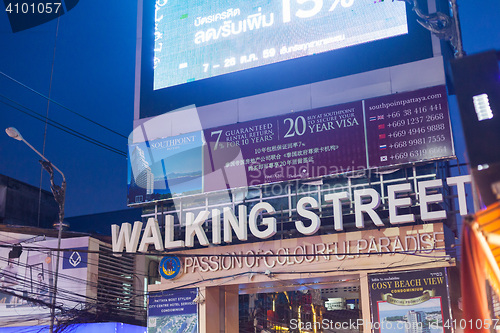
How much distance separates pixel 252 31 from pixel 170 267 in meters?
8.55

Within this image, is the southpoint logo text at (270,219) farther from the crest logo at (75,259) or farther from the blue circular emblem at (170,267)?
the crest logo at (75,259)

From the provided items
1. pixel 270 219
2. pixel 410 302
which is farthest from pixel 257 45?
pixel 410 302

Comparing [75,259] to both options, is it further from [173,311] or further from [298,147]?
[298,147]

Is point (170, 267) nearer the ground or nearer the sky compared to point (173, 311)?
nearer the sky

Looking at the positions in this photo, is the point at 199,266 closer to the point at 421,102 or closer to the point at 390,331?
the point at 390,331

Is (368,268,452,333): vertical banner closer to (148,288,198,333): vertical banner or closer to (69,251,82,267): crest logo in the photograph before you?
(148,288,198,333): vertical banner

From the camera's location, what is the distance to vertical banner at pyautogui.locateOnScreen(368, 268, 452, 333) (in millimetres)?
15344

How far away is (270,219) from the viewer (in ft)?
58.0

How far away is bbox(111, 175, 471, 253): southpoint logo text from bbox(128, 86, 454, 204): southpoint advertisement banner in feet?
3.02

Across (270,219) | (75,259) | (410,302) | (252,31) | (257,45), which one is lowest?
(410,302)

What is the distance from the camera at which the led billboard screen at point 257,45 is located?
18922mm

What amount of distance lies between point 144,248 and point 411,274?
8168 millimetres

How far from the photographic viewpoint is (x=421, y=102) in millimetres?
16953

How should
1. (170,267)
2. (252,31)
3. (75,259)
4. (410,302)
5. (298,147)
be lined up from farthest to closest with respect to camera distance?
(75,259) < (252,31) < (170,267) < (298,147) < (410,302)
